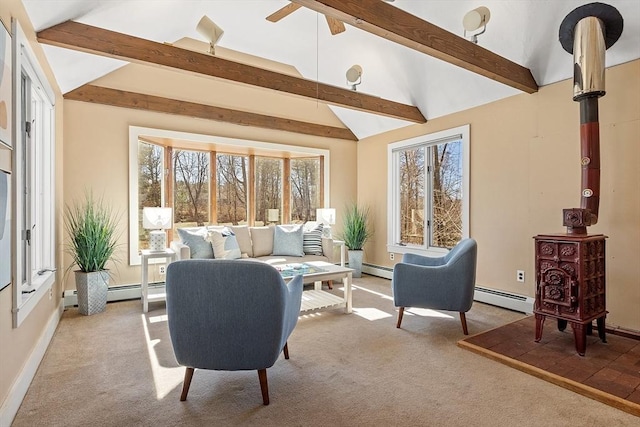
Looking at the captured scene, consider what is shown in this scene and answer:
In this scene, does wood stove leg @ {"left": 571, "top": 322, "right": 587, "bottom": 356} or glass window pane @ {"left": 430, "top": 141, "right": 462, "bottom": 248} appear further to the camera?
glass window pane @ {"left": 430, "top": 141, "right": 462, "bottom": 248}

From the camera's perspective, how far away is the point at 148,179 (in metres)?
4.84

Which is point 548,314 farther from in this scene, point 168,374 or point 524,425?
point 168,374

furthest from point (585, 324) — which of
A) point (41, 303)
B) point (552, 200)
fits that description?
point (41, 303)

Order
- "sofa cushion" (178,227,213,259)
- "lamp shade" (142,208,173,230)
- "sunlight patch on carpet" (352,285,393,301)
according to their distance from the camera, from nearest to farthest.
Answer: "lamp shade" (142,208,173,230) → "sofa cushion" (178,227,213,259) → "sunlight patch on carpet" (352,285,393,301)

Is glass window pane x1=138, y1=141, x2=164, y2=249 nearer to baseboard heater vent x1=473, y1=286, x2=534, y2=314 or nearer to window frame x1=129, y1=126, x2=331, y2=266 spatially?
window frame x1=129, y1=126, x2=331, y2=266

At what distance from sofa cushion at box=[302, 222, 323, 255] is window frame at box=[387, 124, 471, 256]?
3.90 ft

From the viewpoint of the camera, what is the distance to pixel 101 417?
1930mm

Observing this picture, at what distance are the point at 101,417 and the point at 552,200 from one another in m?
4.17

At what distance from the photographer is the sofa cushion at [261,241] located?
5.08 metres

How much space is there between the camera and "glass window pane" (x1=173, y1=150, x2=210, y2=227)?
16.8 ft

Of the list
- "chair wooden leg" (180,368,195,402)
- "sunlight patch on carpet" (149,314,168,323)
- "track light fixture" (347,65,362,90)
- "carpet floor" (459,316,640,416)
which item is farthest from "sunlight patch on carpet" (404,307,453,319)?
"track light fixture" (347,65,362,90)

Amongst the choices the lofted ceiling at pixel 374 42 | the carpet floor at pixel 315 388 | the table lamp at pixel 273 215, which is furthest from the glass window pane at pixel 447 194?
the table lamp at pixel 273 215

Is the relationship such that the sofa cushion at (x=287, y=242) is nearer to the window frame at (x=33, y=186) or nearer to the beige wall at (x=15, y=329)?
the window frame at (x=33, y=186)

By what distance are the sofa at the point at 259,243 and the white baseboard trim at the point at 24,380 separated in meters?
1.57
